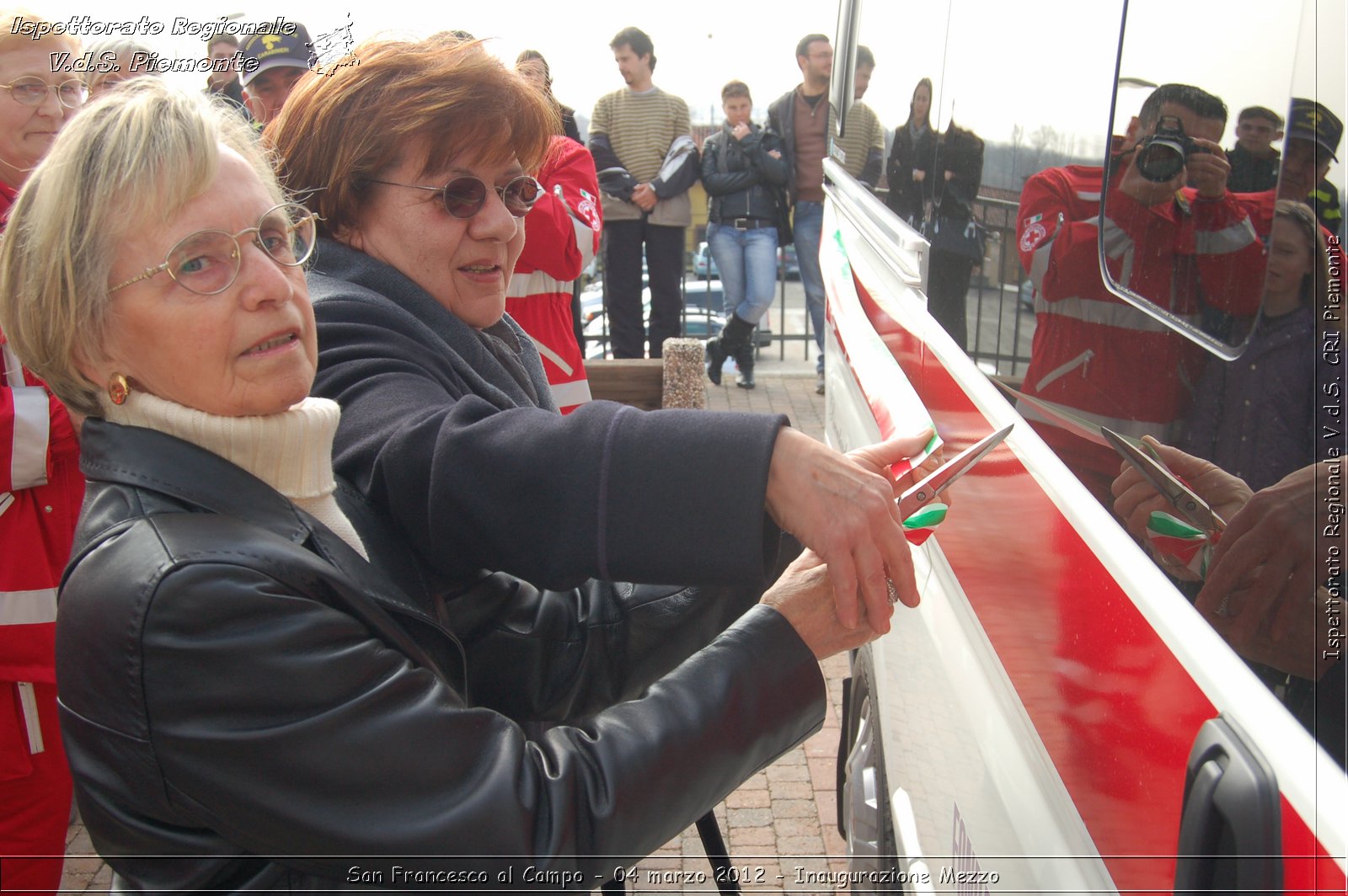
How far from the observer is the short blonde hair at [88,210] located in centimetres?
116

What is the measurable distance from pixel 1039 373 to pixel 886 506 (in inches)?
11.2

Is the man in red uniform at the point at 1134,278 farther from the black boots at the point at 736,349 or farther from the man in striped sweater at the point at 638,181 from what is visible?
the black boots at the point at 736,349

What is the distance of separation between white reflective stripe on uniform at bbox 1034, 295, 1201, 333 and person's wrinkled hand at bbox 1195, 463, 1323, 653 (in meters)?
0.21

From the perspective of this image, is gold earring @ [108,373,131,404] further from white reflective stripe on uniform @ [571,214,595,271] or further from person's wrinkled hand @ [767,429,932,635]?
white reflective stripe on uniform @ [571,214,595,271]

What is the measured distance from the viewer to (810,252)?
767 centimetres

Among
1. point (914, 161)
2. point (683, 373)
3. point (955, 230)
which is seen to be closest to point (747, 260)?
point (683, 373)

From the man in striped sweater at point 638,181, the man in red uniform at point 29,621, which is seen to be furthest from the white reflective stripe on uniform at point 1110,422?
the man in striped sweater at point 638,181

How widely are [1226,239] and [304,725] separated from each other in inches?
36.1

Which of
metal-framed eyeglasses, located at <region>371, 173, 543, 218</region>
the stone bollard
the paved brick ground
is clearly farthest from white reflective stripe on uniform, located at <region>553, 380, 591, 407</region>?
metal-framed eyeglasses, located at <region>371, 173, 543, 218</region>

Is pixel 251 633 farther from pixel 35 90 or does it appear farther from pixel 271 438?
pixel 35 90

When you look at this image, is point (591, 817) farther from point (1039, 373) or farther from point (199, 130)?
point (199, 130)

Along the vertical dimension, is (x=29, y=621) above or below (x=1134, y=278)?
below

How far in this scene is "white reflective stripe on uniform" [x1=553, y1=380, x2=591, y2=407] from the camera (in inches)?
168

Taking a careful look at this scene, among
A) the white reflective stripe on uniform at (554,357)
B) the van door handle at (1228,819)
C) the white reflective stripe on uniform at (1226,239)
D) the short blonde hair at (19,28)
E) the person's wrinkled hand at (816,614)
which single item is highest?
the short blonde hair at (19,28)
